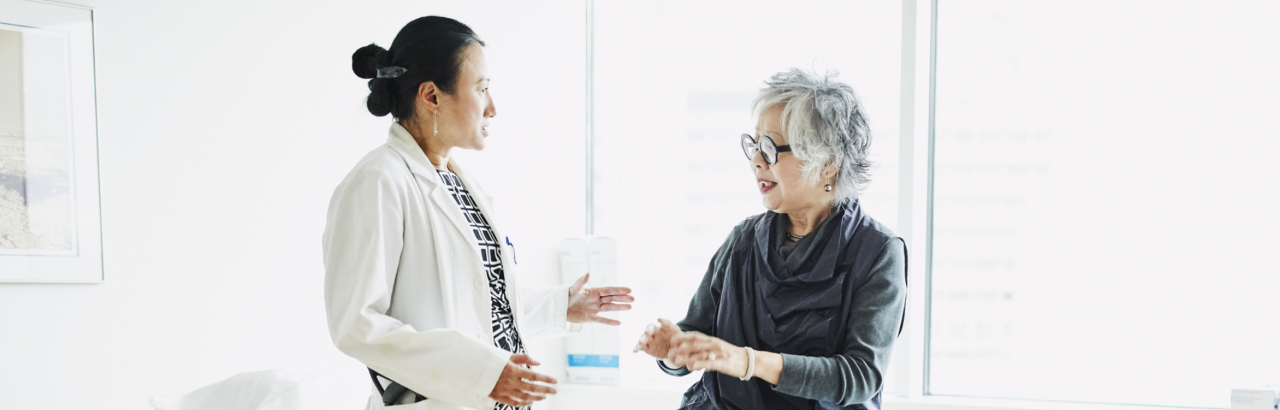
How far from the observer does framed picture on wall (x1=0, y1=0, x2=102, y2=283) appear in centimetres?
184

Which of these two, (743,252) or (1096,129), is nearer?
(743,252)

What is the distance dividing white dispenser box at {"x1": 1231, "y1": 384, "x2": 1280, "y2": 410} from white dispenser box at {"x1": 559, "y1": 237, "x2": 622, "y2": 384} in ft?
7.24

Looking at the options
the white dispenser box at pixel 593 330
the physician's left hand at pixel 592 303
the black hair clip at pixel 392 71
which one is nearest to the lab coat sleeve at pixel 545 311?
the physician's left hand at pixel 592 303

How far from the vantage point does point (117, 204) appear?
200 centimetres

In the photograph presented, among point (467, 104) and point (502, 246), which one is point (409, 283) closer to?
point (502, 246)

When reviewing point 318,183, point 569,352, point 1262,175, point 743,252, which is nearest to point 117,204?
point 318,183

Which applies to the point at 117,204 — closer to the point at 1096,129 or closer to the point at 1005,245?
the point at 1005,245

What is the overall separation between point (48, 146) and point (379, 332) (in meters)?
1.20

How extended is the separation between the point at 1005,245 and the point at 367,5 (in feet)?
8.66

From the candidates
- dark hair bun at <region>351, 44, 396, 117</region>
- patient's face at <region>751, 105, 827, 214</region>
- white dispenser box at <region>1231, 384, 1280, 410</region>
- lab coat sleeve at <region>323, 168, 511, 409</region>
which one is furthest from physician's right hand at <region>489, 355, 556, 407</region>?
white dispenser box at <region>1231, 384, 1280, 410</region>

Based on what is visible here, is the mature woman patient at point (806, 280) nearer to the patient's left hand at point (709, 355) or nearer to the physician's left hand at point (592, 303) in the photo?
the patient's left hand at point (709, 355)

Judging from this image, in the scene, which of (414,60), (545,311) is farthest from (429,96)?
(545,311)

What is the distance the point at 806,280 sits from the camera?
5.49 feet

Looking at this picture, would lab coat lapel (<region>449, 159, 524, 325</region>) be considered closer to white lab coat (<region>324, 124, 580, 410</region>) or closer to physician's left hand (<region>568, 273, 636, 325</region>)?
white lab coat (<region>324, 124, 580, 410</region>)
